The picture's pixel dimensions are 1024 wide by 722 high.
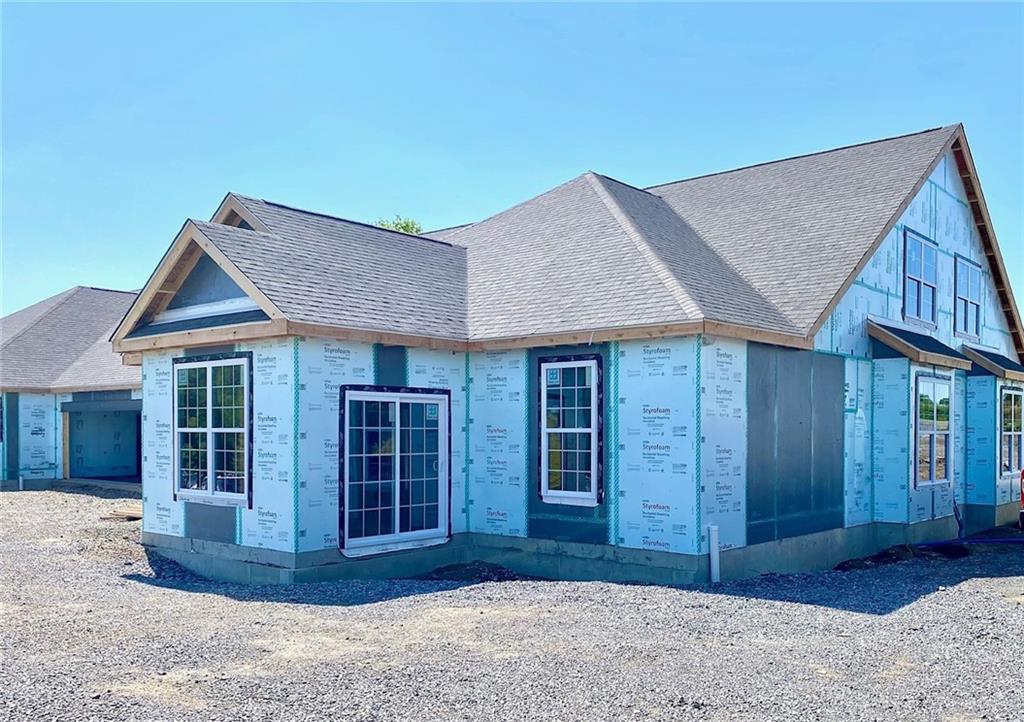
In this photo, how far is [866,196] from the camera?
649 inches

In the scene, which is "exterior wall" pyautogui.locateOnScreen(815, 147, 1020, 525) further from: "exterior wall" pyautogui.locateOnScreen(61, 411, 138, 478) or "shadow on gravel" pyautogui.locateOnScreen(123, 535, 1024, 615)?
"exterior wall" pyautogui.locateOnScreen(61, 411, 138, 478)

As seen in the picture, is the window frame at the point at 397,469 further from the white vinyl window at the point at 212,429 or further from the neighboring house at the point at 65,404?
the neighboring house at the point at 65,404

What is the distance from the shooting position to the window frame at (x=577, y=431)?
12.5 m

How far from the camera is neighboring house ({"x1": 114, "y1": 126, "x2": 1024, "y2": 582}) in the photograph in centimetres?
1193

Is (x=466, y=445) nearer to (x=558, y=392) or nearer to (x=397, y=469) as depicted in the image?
(x=397, y=469)

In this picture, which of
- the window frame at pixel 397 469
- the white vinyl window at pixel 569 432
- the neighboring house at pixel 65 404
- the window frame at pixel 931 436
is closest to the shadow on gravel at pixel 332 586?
the window frame at pixel 397 469

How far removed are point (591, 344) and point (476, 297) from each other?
342cm

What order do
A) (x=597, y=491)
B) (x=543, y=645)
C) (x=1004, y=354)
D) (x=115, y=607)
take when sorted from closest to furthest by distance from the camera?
(x=543, y=645) → (x=115, y=607) → (x=597, y=491) → (x=1004, y=354)

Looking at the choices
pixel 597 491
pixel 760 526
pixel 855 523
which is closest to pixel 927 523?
pixel 855 523

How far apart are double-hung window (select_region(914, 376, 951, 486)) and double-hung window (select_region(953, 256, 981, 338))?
2.99 metres

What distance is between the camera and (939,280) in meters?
18.3

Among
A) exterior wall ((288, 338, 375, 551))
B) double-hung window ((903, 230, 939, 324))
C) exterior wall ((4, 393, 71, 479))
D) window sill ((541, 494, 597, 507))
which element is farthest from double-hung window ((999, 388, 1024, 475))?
exterior wall ((4, 393, 71, 479))

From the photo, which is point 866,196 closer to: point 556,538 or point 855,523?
point 855,523

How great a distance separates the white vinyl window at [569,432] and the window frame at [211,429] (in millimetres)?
3970
